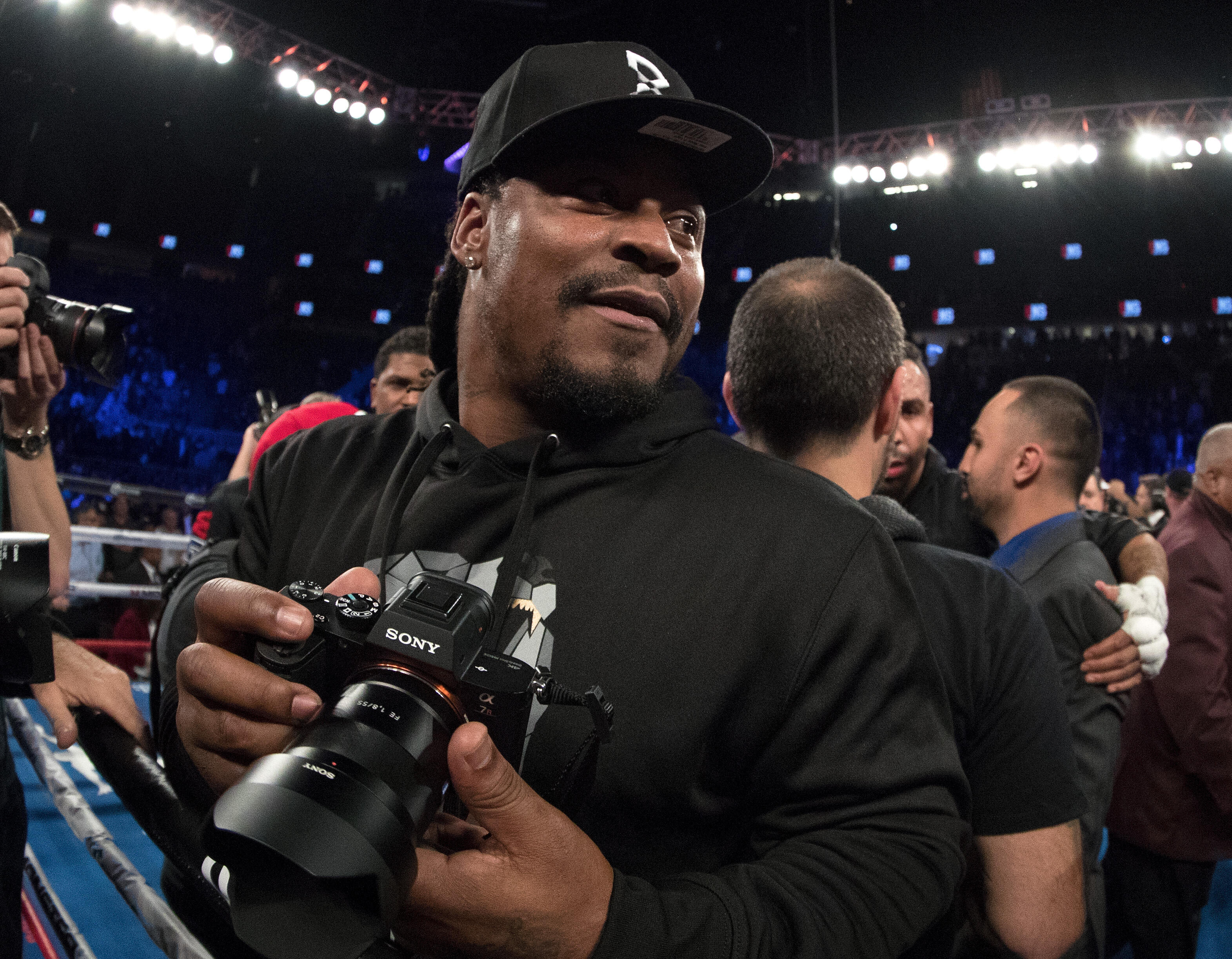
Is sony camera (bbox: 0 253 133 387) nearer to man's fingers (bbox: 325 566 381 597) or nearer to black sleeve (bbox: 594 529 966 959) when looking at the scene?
man's fingers (bbox: 325 566 381 597)

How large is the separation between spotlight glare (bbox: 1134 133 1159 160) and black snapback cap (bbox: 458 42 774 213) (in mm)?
12478

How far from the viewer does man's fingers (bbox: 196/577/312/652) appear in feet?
2.08

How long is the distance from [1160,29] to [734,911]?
13641 mm

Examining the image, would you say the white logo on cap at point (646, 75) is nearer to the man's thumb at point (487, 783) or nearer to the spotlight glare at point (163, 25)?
the man's thumb at point (487, 783)

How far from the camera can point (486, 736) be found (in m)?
0.54

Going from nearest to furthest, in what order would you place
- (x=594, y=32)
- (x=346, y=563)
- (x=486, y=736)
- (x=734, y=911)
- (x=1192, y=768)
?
(x=486, y=736), (x=734, y=911), (x=346, y=563), (x=1192, y=768), (x=594, y=32)

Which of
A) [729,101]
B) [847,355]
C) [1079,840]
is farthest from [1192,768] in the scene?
[729,101]

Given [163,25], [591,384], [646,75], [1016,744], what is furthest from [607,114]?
[163,25]

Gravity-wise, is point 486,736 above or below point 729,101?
below

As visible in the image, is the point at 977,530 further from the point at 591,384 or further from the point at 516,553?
the point at 516,553

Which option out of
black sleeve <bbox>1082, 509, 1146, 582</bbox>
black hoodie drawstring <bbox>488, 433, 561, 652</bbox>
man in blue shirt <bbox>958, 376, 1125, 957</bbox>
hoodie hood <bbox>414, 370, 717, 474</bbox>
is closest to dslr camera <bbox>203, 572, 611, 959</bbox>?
black hoodie drawstring <bbox>488, 433, 561, 652</bbox>

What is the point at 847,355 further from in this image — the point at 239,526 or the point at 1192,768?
the point at 1192,768

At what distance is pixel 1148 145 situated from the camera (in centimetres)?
1095

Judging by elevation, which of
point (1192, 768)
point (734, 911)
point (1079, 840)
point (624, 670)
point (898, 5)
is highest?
point (898, 5)
